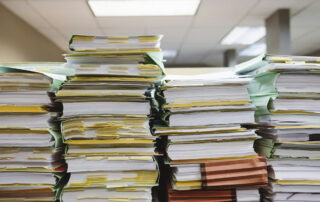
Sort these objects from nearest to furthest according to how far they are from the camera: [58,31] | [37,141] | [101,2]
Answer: [37,141] → [101,2] → [58,31]

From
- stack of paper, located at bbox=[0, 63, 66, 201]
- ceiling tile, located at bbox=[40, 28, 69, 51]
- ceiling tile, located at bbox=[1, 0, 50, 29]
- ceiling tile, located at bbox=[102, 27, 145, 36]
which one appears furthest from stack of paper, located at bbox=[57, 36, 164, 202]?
ceiling tile, located at bbox=[40, 28, 69, 51]

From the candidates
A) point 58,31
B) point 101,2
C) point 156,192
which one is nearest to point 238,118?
point 156,192

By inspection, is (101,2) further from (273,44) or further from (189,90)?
(189,90)

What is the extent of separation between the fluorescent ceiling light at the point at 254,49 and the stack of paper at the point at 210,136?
5652 mm

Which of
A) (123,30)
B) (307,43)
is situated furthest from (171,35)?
(307,43)

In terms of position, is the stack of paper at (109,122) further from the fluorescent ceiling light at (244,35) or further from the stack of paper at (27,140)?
the fluorescent ceiling light at (244,35)

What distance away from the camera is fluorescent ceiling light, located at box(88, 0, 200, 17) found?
3.51 meters

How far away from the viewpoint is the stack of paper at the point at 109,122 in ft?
2.21

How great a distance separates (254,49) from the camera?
6418 millimetres

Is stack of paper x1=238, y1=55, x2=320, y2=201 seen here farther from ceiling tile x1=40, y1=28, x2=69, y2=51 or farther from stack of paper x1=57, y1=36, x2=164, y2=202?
ceiling tile x1=40, y1=28, x2=69, y2=51

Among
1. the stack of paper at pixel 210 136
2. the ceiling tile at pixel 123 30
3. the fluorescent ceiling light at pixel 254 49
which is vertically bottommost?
the stack of paper at pixel 210 136

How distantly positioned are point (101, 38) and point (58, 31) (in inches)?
182

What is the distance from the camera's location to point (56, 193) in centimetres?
69

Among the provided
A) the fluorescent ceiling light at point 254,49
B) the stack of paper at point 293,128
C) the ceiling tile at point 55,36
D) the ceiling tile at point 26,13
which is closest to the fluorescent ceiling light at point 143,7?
the ceiling tile at point 26,13
